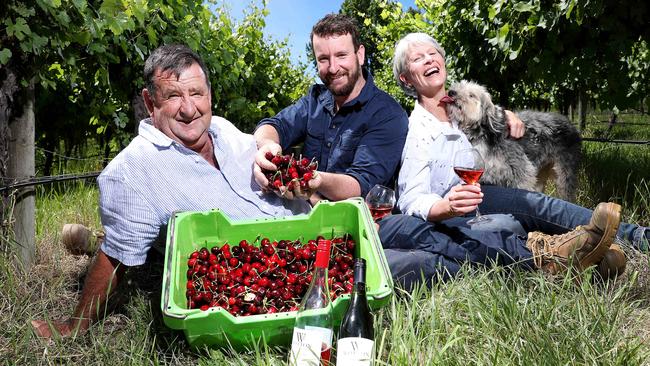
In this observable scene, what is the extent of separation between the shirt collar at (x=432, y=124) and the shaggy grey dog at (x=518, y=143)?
0.10 m

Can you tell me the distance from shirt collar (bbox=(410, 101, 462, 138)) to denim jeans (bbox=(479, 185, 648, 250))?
48 centimetres

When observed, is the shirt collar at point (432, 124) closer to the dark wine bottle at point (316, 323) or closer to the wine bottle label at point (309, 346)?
the dark wine bottle at point (316, 323)

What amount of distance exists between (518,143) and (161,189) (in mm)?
2401

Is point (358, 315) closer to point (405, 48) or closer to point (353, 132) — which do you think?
point (353, 132)

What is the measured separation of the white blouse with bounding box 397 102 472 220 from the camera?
3.21 metres

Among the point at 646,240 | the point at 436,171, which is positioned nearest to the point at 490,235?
the point at 436,171

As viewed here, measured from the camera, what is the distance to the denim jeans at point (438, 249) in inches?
111

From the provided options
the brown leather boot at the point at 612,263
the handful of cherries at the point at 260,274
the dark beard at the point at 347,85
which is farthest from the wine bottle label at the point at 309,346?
the dark beard at the point at 347,85

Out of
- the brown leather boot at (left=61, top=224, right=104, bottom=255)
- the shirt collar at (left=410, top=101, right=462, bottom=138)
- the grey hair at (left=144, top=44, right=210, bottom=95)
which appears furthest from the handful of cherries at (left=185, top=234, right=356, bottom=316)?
the brown leather boot at (left=61, top=224, right=104, bottom=255)

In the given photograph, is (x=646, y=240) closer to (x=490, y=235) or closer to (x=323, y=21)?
(x=490, y=235)

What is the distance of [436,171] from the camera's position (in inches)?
130

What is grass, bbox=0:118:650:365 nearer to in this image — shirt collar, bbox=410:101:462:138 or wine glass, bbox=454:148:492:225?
wine glass, bbox=454:148:492:225

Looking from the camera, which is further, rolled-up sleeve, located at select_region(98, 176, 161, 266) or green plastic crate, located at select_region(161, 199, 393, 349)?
rolled-up sleeve, located at select_region(98, 176, 161, 266)

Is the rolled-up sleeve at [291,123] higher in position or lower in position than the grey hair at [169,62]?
lower
